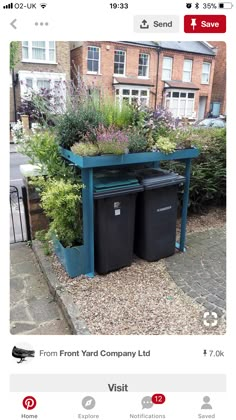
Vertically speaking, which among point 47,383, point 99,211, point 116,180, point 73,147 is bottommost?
point 47,383

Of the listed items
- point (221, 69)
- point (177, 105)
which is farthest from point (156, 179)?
point (177, 105)

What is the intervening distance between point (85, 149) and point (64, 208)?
559mm

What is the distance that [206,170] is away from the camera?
4.25m

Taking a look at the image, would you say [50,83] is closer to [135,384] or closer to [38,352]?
[38,352]

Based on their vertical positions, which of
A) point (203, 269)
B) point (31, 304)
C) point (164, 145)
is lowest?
point (31, 304)

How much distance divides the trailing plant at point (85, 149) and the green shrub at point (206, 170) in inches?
71.3

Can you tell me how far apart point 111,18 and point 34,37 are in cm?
39

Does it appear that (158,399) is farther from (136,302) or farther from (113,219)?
(113,219)

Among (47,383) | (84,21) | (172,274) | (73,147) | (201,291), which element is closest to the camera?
(47,383)

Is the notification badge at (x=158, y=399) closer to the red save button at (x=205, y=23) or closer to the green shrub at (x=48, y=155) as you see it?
the red save button at (x=205, y=23)

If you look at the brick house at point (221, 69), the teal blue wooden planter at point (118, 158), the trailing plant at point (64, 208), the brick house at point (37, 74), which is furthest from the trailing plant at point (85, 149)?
the brick house at point (221, 69)

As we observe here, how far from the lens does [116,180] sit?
2768mm

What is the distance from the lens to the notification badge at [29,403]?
4.32ft
